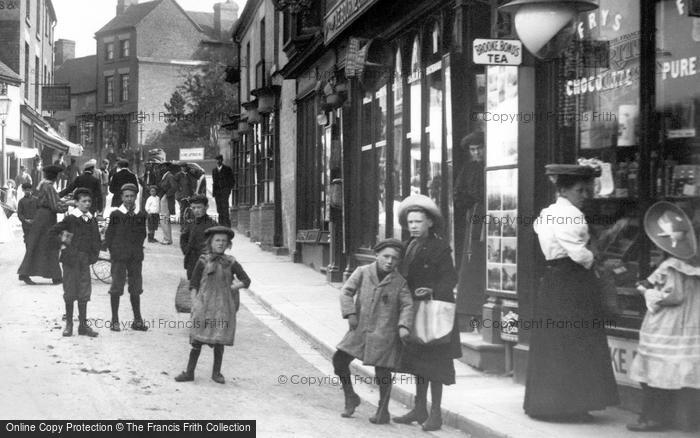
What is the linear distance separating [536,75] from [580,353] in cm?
257

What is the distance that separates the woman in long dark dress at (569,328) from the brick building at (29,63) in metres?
27.7

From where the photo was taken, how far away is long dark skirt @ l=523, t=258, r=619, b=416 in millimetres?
7141

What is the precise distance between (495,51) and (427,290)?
7.71 ft

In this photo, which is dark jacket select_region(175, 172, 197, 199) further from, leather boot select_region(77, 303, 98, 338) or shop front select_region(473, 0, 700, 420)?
shop front select_region(473, 0, 700, 420)

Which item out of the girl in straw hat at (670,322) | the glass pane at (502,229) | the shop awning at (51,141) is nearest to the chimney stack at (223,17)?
the shop awning at (51,141)

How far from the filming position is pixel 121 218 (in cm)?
1116

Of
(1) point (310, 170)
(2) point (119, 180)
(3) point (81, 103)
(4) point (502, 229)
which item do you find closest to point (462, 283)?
(4) point (502, 229)

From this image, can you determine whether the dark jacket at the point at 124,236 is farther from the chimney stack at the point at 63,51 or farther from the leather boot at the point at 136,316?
the chimney stack at the point at 63,51

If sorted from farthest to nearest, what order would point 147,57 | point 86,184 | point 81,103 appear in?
point 81,103 → point 147,57 → point 86,184

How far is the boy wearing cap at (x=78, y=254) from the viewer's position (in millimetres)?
10695

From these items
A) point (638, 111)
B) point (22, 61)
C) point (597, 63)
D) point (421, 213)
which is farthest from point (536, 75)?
point (22, 61)

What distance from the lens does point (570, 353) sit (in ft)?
23.7

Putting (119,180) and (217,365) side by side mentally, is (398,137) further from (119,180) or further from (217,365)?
(119,180)

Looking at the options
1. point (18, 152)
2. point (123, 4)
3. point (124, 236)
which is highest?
point (123, 4)
